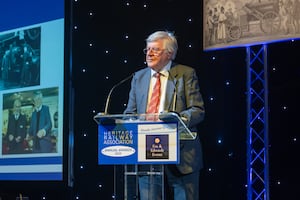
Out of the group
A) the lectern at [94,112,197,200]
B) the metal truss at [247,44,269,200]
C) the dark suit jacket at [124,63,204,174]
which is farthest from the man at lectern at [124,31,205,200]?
the lectern at [94,112,197,200]

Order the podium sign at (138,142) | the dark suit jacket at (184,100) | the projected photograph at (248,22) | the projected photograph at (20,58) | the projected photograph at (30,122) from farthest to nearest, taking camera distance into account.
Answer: the projected photograph at (20,58), the projected photograph at (30,122), the projected photograph at (248,22), the dark suit jacket at (184,100), the podium sign at (138,142)

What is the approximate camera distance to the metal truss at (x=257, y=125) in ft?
14.1

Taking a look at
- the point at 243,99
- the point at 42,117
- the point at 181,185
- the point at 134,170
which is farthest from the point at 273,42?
the point at 42,117

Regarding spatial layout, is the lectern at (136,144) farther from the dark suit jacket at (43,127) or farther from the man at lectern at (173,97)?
the dark suit jacket at (43,127)

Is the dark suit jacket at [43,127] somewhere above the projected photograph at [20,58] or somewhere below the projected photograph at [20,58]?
below

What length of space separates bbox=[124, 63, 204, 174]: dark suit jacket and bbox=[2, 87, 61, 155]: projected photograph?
141 centimetres

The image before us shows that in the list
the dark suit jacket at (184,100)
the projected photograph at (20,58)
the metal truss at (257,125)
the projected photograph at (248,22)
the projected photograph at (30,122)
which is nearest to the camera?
the dark suit jacket at (184,100)

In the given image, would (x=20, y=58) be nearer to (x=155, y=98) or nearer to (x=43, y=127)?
(x=43, y=127)

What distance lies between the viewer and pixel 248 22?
14.1ft

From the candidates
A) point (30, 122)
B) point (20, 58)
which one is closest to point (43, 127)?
point (30, 122)

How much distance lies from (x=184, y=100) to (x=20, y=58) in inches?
83.2

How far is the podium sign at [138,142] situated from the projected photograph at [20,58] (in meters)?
2.24

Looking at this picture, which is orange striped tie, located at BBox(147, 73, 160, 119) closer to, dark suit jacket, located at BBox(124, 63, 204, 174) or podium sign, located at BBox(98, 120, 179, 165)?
dark suit jacket, located at BBox(124, 63, 204, 174)

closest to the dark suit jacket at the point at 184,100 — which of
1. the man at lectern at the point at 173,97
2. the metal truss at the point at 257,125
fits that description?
the man at lectern at the point at 173,97
